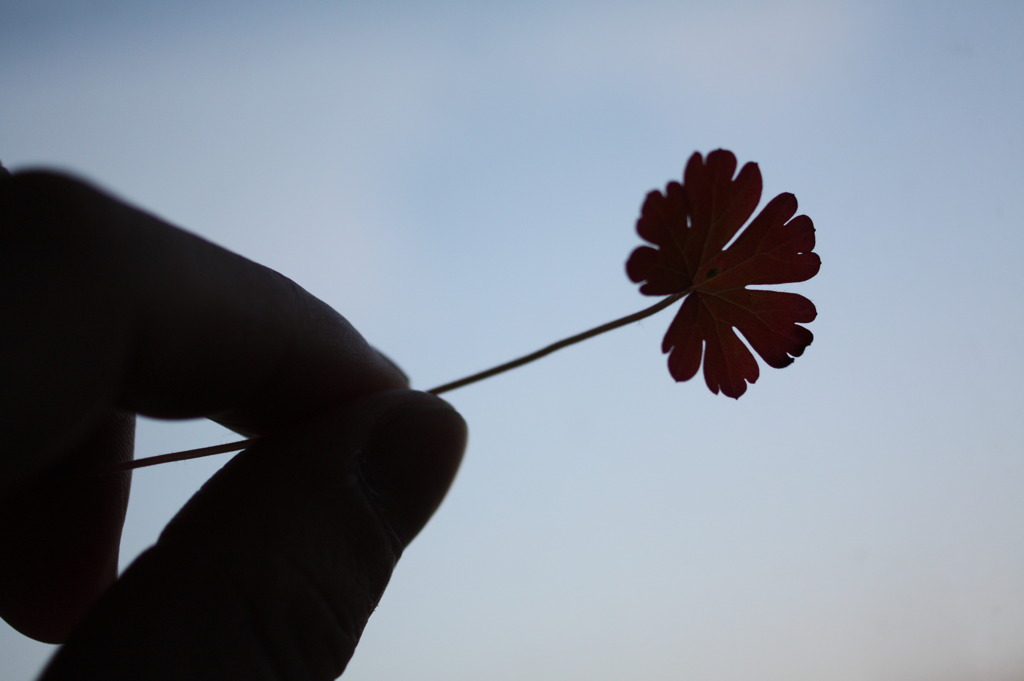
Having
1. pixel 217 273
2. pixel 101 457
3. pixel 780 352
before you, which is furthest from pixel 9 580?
pixel 780 352

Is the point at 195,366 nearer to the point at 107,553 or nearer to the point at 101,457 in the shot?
the point at 101,457

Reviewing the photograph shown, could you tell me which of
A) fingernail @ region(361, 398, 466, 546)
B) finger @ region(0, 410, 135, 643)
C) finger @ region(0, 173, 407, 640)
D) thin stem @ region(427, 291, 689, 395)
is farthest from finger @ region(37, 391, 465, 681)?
finger @ region(0, 410, 135, 643)

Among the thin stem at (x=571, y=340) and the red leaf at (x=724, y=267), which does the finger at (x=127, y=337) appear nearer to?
the thin stem at (x=571, y=340)

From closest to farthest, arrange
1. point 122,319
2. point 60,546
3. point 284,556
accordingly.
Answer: point 122,319, point 284,556, point 60,546

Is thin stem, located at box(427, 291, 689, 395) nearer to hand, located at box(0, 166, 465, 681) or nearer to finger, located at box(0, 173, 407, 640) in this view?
hand, located at box(0, 166, 465, 681)

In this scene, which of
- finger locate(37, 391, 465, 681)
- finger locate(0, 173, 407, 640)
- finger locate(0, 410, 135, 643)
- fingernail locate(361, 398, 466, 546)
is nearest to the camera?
finger locate(0, 173, 407, 640)

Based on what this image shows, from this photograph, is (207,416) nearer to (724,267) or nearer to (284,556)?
(284,556)

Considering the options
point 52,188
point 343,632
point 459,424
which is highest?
point 52,188

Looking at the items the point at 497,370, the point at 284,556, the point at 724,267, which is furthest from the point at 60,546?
the point at 724,267
